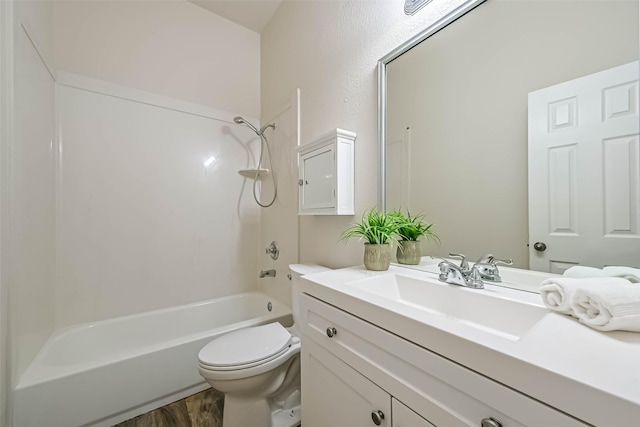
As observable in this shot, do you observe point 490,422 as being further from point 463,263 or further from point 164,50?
point 164,50

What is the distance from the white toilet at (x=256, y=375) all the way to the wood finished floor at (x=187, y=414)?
0.94 ft

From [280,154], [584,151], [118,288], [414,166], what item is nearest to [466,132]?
[414,166]

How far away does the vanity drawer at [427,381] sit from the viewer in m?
0.38

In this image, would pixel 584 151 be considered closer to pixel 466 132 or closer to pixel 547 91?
pixel 547 91

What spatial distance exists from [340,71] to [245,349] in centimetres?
158

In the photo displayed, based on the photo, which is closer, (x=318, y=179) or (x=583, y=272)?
(x=583, y=272)

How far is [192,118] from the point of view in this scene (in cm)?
195

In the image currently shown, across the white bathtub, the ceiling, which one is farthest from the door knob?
the ceiling

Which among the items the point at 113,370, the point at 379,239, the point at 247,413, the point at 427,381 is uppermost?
the point at 379,239

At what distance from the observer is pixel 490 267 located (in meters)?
0.79

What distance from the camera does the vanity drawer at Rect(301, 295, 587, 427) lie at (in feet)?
1.25

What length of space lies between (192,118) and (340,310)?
196 cm

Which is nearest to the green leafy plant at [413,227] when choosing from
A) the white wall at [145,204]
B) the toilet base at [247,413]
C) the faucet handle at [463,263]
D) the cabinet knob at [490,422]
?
the faucet handle at [463,263]

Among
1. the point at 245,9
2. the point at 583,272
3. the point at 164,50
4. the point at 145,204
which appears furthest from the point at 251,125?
the point at 583,272
